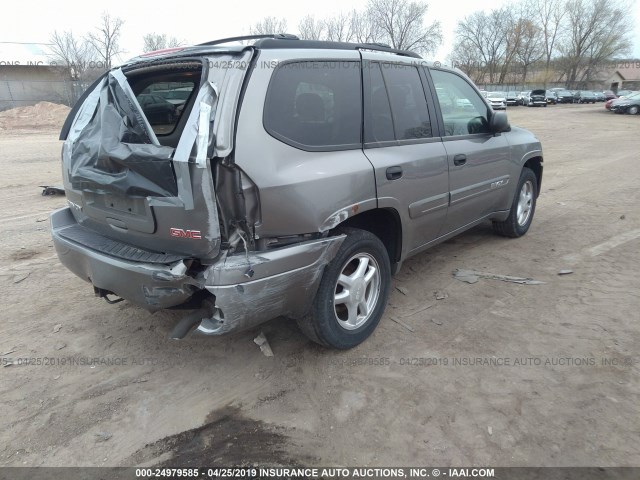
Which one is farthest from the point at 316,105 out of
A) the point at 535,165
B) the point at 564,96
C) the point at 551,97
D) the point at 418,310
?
the point at 564,96

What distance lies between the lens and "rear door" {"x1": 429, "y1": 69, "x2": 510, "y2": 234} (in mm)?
3908

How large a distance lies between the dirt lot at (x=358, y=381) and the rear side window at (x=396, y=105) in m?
1.44

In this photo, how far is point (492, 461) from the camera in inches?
90.3

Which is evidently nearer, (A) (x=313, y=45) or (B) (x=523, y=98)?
(A) (x=313, y=45)

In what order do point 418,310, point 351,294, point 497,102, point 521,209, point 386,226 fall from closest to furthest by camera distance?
point 351,294 → point 386,226 → point 418,310 → point 521,209 → point 497,102

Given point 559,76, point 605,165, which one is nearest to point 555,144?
point 605,165

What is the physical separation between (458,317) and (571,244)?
244cm

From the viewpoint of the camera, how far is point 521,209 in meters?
5.46

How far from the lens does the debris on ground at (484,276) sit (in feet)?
14.1

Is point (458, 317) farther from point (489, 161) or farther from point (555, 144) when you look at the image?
point (555, 144)

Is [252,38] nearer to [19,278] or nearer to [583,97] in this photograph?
[19,278]

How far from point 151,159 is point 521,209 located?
4471mm

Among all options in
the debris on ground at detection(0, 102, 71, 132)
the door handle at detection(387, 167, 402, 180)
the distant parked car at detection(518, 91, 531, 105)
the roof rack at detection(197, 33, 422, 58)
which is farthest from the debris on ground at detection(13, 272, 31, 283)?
the distant parked car at detection(518, 91, 531, 105)

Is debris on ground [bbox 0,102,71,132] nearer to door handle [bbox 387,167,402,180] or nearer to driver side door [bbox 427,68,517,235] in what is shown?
driver side door [bbox 427,68,517,235]
